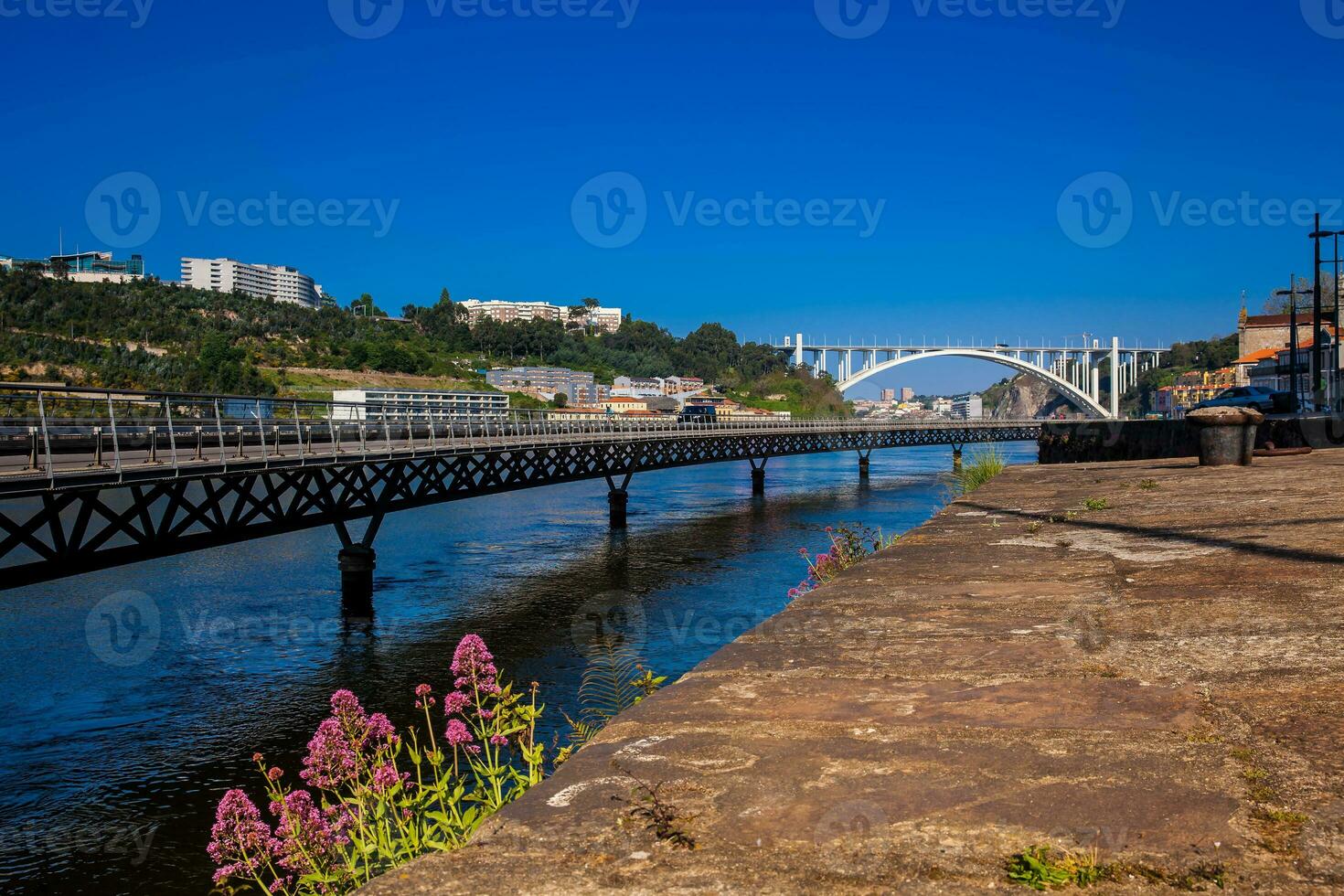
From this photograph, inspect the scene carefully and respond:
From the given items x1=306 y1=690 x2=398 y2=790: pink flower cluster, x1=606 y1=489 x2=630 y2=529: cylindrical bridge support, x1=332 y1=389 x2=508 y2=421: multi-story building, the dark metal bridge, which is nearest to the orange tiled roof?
the dark metal bridge

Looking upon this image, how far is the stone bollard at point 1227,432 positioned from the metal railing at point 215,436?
16016 millimetres

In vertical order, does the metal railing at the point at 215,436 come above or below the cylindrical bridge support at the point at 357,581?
above

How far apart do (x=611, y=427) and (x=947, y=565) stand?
4662 cm

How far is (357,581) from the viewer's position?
80.2 ft

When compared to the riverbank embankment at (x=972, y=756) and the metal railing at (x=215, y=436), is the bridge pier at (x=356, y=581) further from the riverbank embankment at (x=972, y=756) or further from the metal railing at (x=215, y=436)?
the riverbank embankment at (x=972, y=756)

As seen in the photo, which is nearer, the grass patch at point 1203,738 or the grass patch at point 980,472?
the grass patch at point 1203,738

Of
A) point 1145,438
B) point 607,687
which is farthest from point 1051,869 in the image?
point 1145,438

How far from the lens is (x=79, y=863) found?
11.0m

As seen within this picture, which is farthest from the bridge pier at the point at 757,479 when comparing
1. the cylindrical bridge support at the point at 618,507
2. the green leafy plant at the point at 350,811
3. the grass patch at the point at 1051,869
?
the grass patch at the point at 1051,869

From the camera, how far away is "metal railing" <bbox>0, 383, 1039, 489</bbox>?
15156mm

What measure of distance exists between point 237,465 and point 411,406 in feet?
105

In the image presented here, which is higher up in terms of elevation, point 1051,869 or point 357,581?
point 1051,869

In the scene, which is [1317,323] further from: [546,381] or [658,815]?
[546,381]

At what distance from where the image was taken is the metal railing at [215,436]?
15156 mm
